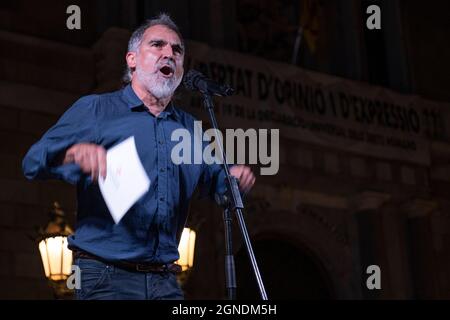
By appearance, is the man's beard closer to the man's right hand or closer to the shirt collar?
the shirt collar

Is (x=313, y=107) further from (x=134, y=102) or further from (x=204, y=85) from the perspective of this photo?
(x=134, y=102)

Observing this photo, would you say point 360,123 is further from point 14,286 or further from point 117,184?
point 117,184

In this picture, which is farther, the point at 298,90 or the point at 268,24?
the point at 268,24

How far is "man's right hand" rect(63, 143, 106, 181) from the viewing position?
3528 millimetres

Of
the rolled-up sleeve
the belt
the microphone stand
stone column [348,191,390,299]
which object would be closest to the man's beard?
the microphone stand

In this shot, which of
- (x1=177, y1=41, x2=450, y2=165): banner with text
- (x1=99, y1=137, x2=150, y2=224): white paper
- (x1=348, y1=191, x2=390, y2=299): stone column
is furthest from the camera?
(x1=348, y1=191, x2=390, y2=299): stone column

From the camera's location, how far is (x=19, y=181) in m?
10.5

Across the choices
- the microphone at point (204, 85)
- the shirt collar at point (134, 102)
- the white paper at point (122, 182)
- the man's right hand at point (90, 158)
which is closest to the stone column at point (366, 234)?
the microphone at point (204, 85)

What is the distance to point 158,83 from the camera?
4.06 meters

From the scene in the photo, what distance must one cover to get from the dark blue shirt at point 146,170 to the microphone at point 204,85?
0.24 metres

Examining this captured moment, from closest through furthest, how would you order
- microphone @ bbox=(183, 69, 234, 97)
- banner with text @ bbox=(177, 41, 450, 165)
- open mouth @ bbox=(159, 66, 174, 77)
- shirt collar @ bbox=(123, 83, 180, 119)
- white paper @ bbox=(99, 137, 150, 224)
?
1. white paper @ bbox=(99, 137, 150, 224)
2. open mouth @ bbox=(159, 66, 174, 77)
3. shirt collar @ bbox=(123, 83, 180, 119)
4. microphone @ bbox=(183, 69, 234, 97)
5. banner with text @ bbox=(177, 41, 450, 165)

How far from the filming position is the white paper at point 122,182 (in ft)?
12.6

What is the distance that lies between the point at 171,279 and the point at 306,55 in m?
11.1
